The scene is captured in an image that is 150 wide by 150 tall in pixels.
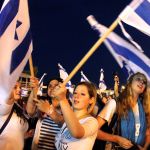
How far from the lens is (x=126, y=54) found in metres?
5.60

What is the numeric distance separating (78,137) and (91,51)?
78cm

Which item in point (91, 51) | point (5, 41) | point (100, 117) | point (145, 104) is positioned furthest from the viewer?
point (145, 104)

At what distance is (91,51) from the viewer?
4074mm

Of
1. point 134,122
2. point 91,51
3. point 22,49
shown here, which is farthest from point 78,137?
point 134,122

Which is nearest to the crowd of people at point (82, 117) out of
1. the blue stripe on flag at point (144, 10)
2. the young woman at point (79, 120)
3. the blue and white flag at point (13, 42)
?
the young woman at point (79, 120)

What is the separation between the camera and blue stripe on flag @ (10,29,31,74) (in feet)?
15.3

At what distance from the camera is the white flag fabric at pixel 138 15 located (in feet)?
15.3

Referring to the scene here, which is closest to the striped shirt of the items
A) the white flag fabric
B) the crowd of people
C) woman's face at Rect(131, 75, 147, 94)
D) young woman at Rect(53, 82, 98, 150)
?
the crowd of people

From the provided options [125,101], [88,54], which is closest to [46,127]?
[125,101]

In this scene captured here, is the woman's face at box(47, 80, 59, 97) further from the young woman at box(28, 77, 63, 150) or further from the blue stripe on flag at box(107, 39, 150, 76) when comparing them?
the blue stripe on flag at box(107, 39, 150, 76)

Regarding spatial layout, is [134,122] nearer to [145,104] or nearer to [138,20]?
[145,104]

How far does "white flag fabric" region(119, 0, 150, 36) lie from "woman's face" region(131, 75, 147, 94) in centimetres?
69

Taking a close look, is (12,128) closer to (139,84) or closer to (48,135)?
(48,135)

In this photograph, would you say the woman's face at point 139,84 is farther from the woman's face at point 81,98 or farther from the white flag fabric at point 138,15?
the woman's face at point 81,98
